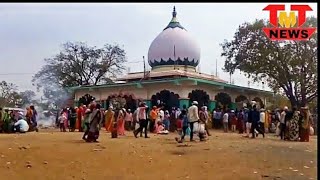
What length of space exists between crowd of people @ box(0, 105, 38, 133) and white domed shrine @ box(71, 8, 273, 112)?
8.59m

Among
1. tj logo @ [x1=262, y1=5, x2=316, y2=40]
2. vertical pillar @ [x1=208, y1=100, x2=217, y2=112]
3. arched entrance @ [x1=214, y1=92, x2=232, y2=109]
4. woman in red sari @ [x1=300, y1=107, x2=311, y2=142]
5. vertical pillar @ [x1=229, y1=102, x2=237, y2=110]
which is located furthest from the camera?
vertical pillar @ [x1=229, y1=102, x2=237, y2=110]

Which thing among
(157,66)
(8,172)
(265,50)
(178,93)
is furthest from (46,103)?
(8,172)

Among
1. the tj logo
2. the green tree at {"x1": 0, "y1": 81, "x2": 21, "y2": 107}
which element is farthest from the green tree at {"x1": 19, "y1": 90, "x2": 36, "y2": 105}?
the tj logo

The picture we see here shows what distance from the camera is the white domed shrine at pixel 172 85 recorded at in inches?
1017

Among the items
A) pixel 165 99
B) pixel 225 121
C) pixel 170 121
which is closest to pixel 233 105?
pixel 165 99

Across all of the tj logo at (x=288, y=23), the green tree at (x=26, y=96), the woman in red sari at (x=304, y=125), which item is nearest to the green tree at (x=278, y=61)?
the woman in red sari at (x=304, y=125)

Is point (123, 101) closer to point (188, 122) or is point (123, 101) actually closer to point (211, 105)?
point (211, 105)

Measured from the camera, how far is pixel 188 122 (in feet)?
46.9

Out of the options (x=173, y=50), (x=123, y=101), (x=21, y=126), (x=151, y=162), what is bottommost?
(x=151, y=162)

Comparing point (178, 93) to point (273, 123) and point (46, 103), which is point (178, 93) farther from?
point (46, 103)

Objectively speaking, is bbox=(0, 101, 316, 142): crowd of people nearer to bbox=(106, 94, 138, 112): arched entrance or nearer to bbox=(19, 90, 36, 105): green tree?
bbox=(106, 94, 138, 112): arched entrance

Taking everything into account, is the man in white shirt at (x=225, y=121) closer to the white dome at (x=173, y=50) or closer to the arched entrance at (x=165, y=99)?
the arched entrance at (x=165, y=99)

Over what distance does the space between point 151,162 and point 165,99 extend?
57.1ft

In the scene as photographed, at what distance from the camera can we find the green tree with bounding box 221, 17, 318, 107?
2459cm
